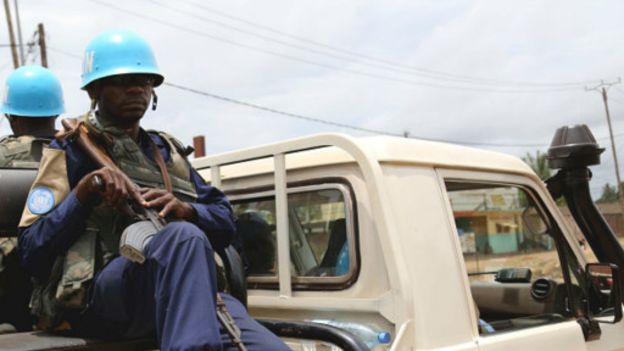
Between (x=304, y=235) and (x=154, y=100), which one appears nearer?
(x=154, y=100)

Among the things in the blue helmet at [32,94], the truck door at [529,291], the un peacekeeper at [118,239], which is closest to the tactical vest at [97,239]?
Answer: the un peacekeeper at [118,239]

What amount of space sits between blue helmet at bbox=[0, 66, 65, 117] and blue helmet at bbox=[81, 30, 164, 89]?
0.74 meters

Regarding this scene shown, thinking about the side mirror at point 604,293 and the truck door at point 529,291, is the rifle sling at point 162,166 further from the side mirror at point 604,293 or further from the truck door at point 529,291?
the side mirror at point 604,293

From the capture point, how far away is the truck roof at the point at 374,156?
2.65 m

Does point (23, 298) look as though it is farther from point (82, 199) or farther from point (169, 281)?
point (169, 281)

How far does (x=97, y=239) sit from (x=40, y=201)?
23 cm

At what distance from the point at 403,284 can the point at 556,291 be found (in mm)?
1306

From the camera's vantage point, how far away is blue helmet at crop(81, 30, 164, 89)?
8.24ft

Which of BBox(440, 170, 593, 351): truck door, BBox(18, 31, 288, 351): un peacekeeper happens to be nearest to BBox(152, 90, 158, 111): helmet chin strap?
BBox(18, 31, 288, 351): un peacekeeper

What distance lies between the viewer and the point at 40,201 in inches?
90.6

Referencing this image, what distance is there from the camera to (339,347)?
2.44 metres

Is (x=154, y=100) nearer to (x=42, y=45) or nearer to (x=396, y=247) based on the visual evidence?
(x=396, y=247)

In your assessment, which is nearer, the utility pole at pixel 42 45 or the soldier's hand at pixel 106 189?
the soldier's hand at pixel 106 189

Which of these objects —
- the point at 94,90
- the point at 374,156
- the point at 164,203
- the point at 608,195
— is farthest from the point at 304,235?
the point at 608,195
